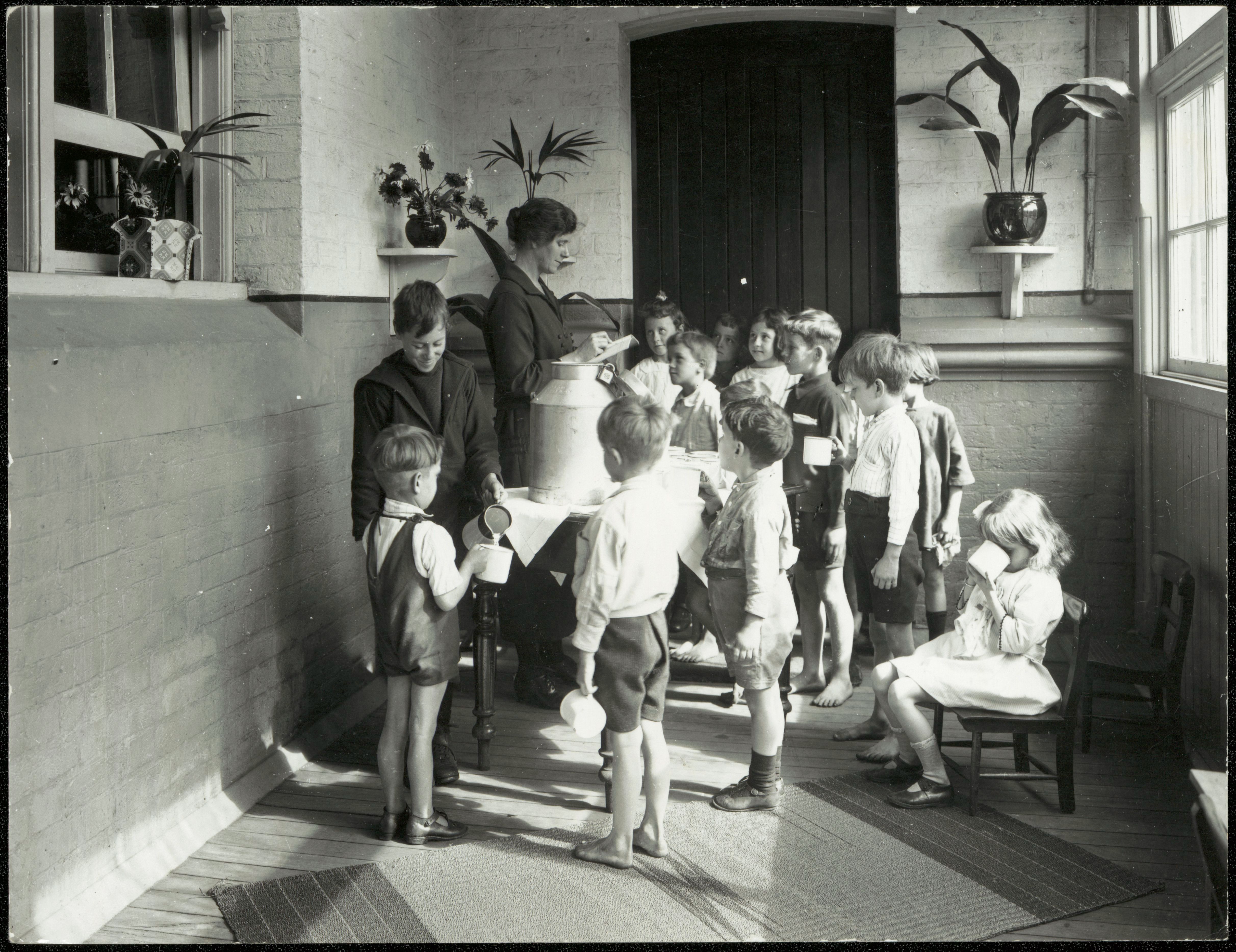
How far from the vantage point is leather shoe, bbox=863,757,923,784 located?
3.50 m

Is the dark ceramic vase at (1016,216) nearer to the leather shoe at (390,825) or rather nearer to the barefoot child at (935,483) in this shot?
the barefoot child at (935,483)

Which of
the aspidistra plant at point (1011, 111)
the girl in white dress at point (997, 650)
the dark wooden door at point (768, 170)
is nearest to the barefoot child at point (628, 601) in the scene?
the girl in white dress at point (997, 650)

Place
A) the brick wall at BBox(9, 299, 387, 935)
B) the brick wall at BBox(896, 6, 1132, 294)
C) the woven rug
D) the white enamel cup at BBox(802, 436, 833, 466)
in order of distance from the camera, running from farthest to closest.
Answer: the brick wall at BBox(896, 6, 1132, 294) < the white enamel cup at BBox(802, 436, 833, 466) < the woven rug < the brick wall at BBox(9, 299, 387, 935)

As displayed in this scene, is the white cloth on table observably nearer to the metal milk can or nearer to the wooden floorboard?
A: the wooden floorboard

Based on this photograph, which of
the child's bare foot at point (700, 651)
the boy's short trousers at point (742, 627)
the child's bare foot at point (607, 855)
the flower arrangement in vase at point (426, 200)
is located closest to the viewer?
the child's bare foot at point (607, 855)

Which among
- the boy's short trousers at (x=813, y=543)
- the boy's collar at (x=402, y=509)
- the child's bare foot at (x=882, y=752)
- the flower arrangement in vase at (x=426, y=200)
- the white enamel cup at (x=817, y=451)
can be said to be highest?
the flower arrangement in vase at (x=426, y=200)

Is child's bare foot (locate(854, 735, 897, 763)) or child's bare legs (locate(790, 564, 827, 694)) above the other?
child's bare legs (locate(790, 564, 827, 694))

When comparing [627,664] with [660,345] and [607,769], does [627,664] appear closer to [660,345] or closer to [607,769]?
[607,769]

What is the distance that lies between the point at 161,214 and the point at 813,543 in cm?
253

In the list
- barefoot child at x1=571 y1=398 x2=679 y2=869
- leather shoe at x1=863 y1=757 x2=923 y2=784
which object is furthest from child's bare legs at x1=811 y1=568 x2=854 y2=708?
barefoot child at x1=571 y1=398 x2=679 y2=869

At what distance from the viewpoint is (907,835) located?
10.3ft

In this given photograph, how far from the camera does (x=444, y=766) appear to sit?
353 cm

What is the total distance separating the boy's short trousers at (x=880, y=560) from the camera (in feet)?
12.1

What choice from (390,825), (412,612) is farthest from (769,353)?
(390,825)
